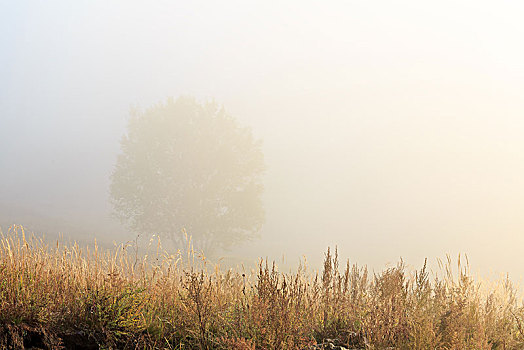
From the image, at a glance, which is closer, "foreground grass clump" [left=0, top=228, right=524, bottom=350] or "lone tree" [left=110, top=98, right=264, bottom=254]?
"foreground grass clump" [left=0, top=228, right=524, bottom=350]

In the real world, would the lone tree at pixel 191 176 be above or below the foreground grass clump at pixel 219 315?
above

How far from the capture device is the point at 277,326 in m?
3.66

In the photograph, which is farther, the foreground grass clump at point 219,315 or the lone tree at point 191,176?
the lone tree at point 191,176

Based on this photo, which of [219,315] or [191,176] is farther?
[191,176]

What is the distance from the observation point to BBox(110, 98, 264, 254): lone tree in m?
24.9

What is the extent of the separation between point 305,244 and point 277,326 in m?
51.6

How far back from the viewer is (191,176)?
26047mm

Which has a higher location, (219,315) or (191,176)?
(191,176)

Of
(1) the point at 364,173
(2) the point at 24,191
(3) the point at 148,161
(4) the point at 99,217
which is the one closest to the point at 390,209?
(1) the point at 364,173

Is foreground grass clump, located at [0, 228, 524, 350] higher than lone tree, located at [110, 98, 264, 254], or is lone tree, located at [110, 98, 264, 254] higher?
lone tree, located at [110, 98, 264, 254]

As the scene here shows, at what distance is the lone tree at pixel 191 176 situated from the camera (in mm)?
24938

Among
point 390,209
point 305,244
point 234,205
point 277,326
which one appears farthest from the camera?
point 390,209

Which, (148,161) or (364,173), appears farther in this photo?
(364,173)

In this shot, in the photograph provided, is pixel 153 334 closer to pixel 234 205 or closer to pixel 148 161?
pixel 234 205
